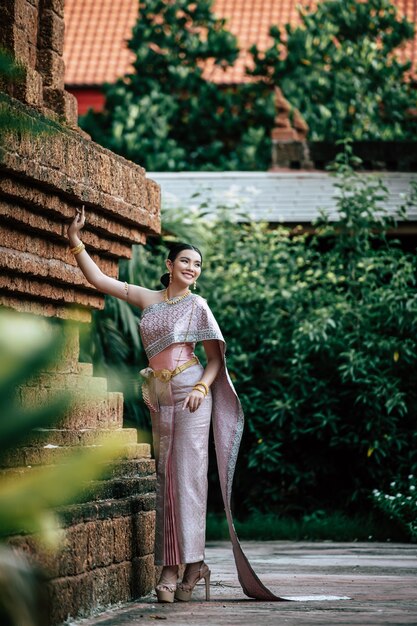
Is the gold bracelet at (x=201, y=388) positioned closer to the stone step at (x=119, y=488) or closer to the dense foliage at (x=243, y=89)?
the stone step at (x=119, y=488)

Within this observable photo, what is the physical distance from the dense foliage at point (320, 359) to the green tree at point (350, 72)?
444 inches

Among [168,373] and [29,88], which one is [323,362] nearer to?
[168,373]

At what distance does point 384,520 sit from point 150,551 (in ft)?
17.6

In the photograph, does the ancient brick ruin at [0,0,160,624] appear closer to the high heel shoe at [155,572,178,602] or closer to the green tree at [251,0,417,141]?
the high heel shoe at [155,572,178,602]

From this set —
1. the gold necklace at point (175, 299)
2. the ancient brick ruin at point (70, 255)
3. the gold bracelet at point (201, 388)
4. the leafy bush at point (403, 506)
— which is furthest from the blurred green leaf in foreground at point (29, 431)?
the leafy bush at point (403, 506)

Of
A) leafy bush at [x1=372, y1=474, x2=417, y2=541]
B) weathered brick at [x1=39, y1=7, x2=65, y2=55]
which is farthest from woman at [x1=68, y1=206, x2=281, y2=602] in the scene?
leafy bush at [x1=372, y1=474, x2=417, y2=541]

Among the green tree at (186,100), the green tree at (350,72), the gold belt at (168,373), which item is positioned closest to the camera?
the gold belt at (168,373)

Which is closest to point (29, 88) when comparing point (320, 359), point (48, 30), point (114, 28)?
point (48, 30)

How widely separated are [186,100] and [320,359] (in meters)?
15.3

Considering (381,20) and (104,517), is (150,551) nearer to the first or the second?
(104,517)

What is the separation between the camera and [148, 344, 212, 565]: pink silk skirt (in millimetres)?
5297

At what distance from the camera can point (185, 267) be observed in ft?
17.9

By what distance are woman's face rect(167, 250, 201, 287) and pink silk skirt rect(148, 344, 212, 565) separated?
298 mm

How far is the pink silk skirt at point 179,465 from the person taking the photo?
5.30 m
